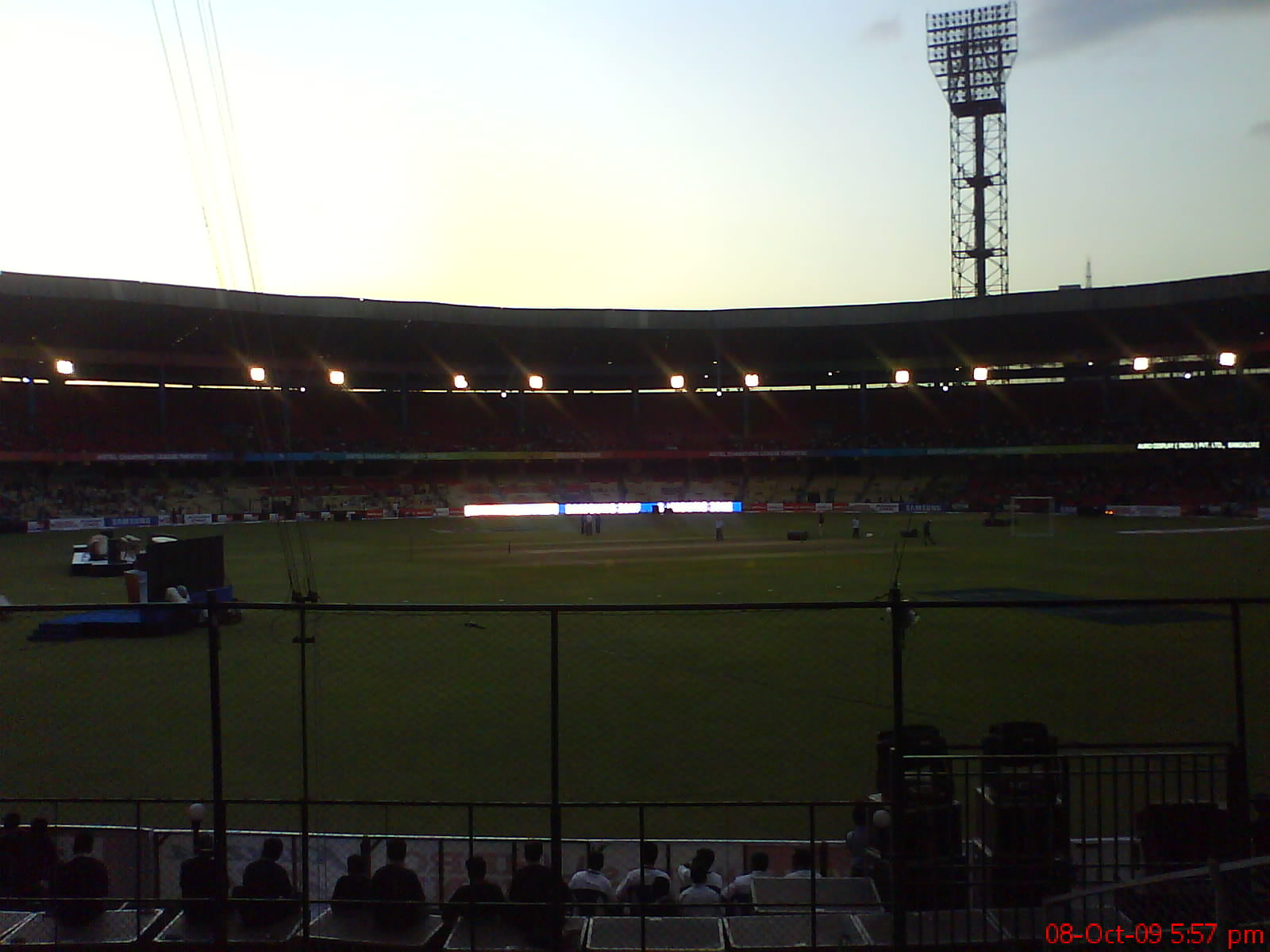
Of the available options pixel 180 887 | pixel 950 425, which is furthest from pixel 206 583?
pixel 950 425

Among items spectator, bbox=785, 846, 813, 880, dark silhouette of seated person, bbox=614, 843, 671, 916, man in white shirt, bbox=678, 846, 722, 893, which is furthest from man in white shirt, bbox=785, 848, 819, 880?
dark silhouette of seated person, bbox=614, 843, 671, 916

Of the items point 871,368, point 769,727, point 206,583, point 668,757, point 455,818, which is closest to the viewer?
point 455,818

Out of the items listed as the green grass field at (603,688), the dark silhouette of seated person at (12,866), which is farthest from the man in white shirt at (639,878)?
the dark silhouette of seated person at (12,866)

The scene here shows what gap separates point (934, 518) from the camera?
203 feet

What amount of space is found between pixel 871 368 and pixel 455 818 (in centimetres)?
7471

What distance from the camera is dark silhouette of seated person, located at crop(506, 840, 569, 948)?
563cm

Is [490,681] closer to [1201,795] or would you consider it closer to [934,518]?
[1201,795]

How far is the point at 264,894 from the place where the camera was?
6.13m

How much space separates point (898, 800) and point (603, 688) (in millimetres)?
9929

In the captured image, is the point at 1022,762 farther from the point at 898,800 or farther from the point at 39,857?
the point at 39,857

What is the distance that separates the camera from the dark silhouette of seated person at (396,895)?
584 centimetres

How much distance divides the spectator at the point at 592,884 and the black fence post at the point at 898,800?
1914mm

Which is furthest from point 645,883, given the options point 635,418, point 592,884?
point 635,418
